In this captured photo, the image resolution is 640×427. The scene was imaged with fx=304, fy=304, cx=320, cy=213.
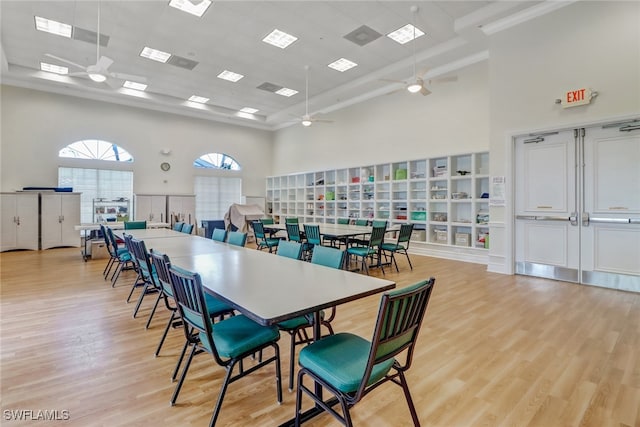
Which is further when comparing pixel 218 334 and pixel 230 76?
pixel 230 76

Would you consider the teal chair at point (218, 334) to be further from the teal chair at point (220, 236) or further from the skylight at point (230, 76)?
the skylight at point (230, 76)

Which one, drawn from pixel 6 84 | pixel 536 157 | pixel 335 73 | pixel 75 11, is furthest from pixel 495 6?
pixel 6 84

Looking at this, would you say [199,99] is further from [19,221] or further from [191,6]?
[19,221]

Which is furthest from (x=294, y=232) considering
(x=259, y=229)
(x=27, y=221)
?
(x=27, y=221)

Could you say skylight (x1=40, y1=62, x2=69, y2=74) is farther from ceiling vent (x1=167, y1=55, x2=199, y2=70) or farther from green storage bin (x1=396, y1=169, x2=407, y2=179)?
green storage bin (x1=396, y1=169, x2=407, y2=179)

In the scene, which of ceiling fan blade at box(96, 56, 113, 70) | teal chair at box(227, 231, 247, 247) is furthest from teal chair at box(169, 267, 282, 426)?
ceiling fan blade at box(96, 56, 113, 70)

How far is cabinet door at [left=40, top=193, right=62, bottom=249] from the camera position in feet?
25.3

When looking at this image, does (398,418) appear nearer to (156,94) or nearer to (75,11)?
(75,11)

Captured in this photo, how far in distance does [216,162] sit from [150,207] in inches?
117

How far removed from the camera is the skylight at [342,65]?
718 centimetres

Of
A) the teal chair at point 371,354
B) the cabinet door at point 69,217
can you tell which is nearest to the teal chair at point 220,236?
the teal chair at point 371,354

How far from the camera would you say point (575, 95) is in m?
4.58

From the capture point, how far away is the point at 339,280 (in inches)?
77.5

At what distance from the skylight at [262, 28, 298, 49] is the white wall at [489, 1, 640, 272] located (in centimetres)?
383
